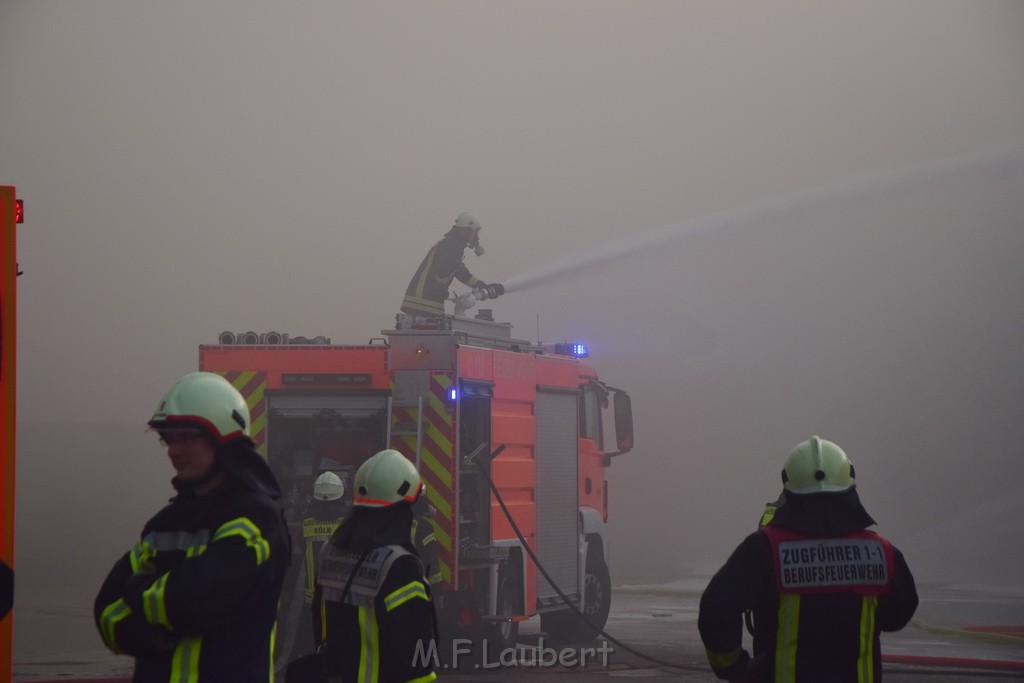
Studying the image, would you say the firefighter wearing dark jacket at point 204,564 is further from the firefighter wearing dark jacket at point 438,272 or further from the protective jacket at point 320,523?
the firefighter wearing dark jacket at point 438,272

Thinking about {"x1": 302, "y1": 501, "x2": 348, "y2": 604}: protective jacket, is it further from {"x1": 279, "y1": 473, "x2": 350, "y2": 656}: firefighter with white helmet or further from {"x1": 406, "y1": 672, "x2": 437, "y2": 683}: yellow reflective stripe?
{"x1": 406, "y1": 672, "x2": 437, "y2": 683}: yellow reflective stripe

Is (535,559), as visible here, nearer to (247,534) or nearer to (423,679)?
(423,679)

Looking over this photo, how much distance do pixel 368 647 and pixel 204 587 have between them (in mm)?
1356

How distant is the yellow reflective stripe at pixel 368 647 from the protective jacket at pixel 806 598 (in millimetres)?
1125

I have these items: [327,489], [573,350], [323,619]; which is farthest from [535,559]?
[323,619]

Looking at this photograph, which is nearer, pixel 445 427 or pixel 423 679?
pixel 423 679

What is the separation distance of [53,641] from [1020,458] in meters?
20.5

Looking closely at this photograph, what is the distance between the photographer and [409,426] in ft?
34.7

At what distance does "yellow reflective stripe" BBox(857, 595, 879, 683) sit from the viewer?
155 inches

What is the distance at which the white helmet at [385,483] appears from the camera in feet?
14.9

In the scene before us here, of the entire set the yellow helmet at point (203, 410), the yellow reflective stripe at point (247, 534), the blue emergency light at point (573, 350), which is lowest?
the yellow reflective stripe at point (247, 534)

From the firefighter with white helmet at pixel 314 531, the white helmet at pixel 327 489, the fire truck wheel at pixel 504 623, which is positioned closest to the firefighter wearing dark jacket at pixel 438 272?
the fire truck wheel at pixel 504 623

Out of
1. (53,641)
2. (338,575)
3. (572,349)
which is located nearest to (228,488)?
(338,575)

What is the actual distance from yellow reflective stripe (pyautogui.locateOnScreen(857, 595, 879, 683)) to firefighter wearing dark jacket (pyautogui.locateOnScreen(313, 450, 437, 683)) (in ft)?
4.66
